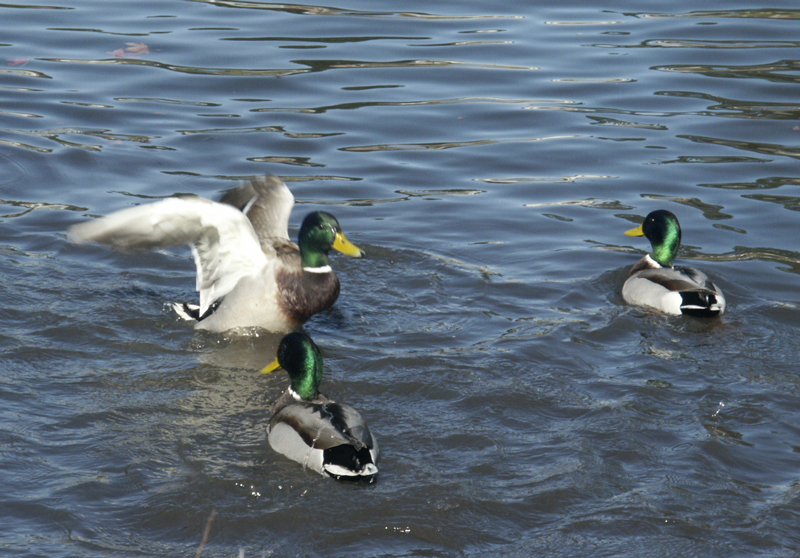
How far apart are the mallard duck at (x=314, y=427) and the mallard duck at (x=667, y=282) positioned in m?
2.62

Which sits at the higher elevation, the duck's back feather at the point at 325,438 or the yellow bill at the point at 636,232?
the yellow bill at the point at 636,232

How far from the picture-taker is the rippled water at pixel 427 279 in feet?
14.6

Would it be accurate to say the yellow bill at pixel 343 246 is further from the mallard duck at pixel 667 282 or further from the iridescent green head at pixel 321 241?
the mallard duck at pixel 667 282

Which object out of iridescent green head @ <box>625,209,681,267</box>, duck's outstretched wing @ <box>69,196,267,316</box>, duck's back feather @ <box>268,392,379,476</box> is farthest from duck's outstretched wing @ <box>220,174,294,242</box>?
iridescent green head @ <box>625,209,681,267</box>

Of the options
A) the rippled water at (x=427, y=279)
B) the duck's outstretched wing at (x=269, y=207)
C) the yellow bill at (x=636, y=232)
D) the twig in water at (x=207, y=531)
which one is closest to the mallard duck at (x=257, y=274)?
the rippled water at (x=427, y=279)

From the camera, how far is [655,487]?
4613 mm

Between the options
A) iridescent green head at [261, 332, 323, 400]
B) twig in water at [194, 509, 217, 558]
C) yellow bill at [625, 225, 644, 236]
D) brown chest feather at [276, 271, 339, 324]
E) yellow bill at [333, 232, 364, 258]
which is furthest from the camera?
yellow bill at [625, 225, 644, 236]

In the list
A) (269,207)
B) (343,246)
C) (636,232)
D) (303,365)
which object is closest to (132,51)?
(269,207)

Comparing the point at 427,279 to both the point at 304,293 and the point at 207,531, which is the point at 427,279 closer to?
the point at 304,293

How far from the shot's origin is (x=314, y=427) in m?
4.78

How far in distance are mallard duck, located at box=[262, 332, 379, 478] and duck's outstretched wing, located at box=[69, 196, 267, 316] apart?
103 centimetres

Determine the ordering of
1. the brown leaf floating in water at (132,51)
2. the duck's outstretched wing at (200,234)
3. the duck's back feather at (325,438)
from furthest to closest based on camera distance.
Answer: the brown leaf floating in water at (132,51)
the duck's outstretched wing at (200,234)
the duck's back feather at (325,438)

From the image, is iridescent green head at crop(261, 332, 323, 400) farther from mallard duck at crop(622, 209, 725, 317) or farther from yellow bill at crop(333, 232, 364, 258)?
mallard duck at crop(622, 209, 725, 317)

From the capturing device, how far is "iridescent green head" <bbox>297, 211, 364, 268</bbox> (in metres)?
6.64
